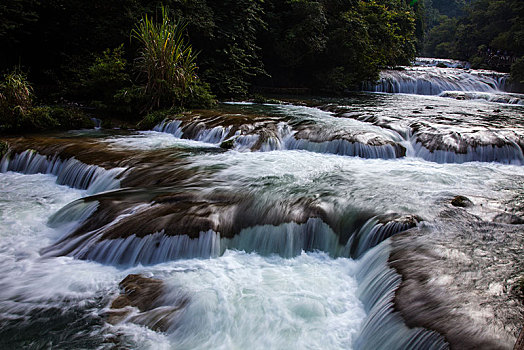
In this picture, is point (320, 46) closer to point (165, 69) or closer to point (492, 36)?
point (165, 69)

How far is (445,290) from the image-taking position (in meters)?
2.49

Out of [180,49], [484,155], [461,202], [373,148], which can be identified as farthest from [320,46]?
[461,202]

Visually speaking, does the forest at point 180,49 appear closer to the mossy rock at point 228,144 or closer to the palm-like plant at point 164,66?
the palm-like plant at point 164,66

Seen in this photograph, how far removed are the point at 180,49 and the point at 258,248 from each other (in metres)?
8.17

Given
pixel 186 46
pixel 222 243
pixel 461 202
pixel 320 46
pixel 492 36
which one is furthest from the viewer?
pixel 492 36

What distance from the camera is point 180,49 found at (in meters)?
10.0

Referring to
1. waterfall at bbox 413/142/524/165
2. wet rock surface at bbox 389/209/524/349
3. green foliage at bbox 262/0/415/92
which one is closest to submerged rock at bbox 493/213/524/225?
wet rock surface at bbox 389/209/524/349

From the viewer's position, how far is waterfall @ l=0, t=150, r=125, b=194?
16.7ft

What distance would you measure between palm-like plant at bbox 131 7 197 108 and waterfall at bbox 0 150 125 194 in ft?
12.0

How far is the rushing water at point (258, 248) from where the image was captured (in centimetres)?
248

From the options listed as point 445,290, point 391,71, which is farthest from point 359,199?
point 391,71

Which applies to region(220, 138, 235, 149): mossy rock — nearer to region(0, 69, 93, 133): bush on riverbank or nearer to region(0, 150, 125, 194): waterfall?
region(0, 150, 125, 194): waterfall

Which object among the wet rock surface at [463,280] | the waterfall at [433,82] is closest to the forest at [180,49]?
the waterfall at [433,82]

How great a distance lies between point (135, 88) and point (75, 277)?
7.02 m
